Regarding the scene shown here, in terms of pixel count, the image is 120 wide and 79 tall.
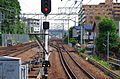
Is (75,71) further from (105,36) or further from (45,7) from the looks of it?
(45,7)

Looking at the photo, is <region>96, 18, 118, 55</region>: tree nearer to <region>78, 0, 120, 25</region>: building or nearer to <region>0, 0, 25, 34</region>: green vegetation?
<region>0, 0, 25, 34</region>: green vegetation

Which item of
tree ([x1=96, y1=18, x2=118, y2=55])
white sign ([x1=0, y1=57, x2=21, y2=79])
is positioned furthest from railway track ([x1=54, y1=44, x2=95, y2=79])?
white sign ([x1=0, y1=57, x2=21, y2=79])

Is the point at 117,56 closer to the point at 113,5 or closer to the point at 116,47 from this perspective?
the point at 116,47

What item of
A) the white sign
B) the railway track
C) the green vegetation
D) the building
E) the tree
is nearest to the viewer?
the white sign

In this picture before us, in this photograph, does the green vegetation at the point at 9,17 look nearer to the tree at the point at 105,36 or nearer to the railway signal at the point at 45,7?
the tree at the point at 105,36

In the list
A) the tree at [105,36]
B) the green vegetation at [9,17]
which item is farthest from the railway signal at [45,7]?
the green vegetation at [9,17]

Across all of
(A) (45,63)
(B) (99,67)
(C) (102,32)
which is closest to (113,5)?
(C) (102,32)

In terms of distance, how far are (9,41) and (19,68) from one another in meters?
71.6

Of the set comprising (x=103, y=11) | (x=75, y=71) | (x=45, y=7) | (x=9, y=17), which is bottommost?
(x=75, y=71)

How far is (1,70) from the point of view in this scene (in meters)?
10.7

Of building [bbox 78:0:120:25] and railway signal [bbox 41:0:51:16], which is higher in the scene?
building [bbox 78:0:120:25]

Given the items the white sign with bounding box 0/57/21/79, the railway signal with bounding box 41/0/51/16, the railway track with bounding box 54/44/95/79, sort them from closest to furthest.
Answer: the white sign with bounding box 0/57/21/79 → the railway signal with bounding box 41/0/51/16 → the railway track with bounding box 54/44/95/79

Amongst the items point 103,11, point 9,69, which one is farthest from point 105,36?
point 103,11

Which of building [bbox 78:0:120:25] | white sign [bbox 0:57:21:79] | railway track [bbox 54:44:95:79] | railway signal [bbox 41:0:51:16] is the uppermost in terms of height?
building [bbox 78:0:120:25]
